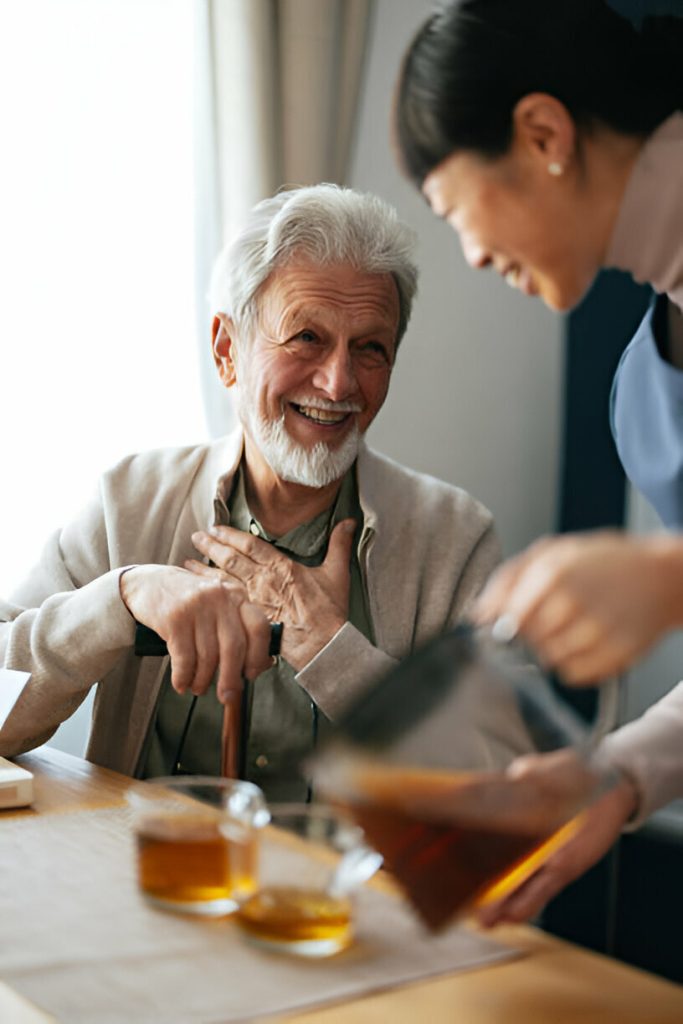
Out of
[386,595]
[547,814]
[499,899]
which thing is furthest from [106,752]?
[547,814]

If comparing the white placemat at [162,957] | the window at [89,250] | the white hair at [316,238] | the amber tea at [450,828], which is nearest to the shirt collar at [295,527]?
the white hair at [316,238]

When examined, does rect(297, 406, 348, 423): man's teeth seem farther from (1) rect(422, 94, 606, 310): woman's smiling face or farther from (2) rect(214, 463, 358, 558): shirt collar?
(1) rect(422, 94, 606, 310): woman's smiling face

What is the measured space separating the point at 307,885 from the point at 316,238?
1198 millimetres

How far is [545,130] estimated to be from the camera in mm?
946

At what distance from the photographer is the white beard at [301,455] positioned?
1835 millimetres

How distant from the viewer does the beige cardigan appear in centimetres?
161

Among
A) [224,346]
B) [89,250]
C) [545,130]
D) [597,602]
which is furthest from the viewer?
[89,250]

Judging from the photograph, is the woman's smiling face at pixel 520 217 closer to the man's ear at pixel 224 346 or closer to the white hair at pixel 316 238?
the white hair at pixel 316 238

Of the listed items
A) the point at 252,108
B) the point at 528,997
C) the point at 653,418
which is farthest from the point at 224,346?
the point at 528,997

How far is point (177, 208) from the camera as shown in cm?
257

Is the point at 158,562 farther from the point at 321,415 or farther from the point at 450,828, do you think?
the point at 450,828

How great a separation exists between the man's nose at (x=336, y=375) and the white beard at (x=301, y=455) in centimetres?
3

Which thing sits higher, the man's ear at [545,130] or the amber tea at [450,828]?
the man's ear at [545,130]

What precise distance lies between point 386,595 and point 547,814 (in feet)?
3.56
